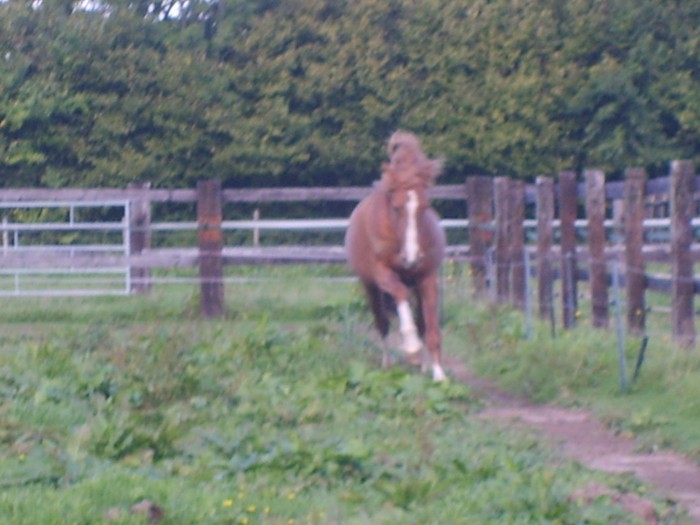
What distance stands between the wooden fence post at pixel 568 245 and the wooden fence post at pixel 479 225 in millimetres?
2007

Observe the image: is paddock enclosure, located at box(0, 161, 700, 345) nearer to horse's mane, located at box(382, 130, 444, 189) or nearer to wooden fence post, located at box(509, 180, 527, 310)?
wooden fence post, located at box(509, 180, 527, 310)

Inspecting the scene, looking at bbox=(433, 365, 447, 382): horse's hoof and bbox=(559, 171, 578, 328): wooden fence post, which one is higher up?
bbox=(559, 171, 578, 328): wooden fence post

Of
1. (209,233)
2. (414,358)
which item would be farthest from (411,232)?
(209,233)

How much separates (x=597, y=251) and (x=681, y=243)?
1.64 metres

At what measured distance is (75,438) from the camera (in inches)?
252

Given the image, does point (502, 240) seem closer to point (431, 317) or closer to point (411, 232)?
point (431, 317)

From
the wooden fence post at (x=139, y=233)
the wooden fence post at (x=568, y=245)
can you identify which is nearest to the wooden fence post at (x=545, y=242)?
the wooden fence post at (x=568, y=245)

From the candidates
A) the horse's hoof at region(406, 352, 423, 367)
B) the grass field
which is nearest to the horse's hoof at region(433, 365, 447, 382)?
the horse's hoof at region(406, 352, 423, 367)

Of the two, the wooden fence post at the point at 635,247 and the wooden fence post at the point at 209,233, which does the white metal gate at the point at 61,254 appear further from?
the wooden fence post at the point at 635,247

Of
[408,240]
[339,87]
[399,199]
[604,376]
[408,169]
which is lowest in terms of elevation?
[604,376]

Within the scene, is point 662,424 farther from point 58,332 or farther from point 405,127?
point 405,127

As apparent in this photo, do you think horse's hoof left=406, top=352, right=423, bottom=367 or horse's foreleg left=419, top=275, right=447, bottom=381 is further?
horse's foreleg left=419, top=275, right=447, bottom=381

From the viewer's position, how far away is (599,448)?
6891mm

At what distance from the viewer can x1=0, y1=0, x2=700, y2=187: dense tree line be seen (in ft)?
84.7
